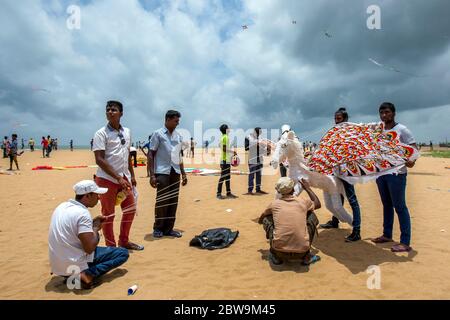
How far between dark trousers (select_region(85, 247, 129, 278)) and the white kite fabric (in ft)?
10.3

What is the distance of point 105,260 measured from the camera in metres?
3.65

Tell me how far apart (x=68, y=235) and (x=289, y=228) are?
8.63 ft

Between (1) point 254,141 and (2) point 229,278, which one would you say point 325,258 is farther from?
(1) point 254,141

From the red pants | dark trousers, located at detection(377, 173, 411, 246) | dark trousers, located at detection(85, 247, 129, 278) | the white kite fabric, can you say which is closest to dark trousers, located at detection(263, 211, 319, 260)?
the white kite fabric

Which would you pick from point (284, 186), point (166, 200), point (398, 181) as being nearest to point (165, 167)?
point (166, 200)

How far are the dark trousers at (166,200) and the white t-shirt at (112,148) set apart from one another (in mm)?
910

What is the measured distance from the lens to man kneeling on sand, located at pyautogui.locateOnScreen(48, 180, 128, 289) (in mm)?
3213

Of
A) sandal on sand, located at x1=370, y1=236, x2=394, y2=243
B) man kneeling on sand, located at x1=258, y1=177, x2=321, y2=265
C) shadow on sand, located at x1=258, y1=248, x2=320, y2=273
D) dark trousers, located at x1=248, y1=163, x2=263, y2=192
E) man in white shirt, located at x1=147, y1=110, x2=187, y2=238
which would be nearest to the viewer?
man kneeling on sand, located at x1=258, y1=177, x2=321, y2=265

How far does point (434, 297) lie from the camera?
3184 mm

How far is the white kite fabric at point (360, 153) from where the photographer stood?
4.29m

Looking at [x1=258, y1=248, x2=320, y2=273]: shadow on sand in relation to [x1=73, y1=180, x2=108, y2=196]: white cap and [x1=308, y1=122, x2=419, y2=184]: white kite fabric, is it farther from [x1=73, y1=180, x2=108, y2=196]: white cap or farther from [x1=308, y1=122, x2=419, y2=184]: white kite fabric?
[x1=73, y1=180, x2=108, y2=196]: white cap

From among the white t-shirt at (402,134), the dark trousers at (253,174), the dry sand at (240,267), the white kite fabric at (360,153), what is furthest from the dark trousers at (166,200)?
the dark trousers at (253,174)

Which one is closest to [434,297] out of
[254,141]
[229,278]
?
[229,278]
